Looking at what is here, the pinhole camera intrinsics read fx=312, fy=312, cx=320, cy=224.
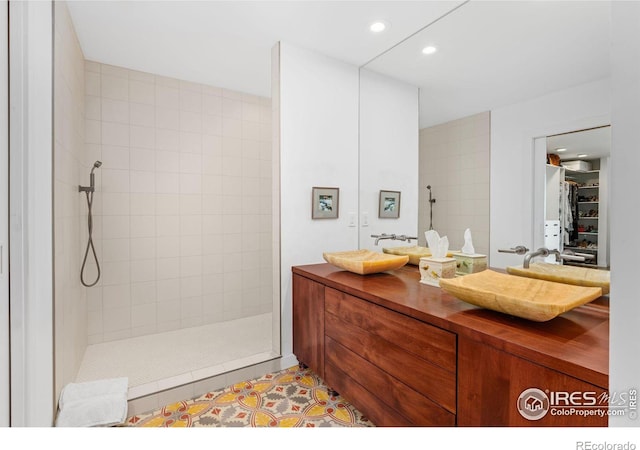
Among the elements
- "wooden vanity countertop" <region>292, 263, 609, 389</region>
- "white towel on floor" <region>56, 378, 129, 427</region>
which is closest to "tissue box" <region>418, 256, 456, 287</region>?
"wooden vanity countertop" <region>292, 263, 609, 389</region>

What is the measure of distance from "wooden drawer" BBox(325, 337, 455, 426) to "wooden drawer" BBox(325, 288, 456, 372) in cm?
17

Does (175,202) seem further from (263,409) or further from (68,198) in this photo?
(263,409)

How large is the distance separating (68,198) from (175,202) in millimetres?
981

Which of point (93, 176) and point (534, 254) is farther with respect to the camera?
point (93, 176)

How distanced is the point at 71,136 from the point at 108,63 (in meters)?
0.97

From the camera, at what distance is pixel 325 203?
92.6 inches


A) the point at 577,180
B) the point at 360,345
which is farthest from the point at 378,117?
the point at 360,345

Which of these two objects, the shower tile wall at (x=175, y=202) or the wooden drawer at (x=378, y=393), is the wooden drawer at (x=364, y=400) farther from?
the shower tile wall at (x=175, y=202)

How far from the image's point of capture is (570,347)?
888 millimetres

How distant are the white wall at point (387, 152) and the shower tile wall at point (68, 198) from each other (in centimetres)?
191

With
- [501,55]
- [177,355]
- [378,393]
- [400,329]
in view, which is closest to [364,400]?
[378,393]

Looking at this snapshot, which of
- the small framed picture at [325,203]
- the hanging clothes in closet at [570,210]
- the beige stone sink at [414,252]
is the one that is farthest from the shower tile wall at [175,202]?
the hanging clothes in closet at [570,210]
